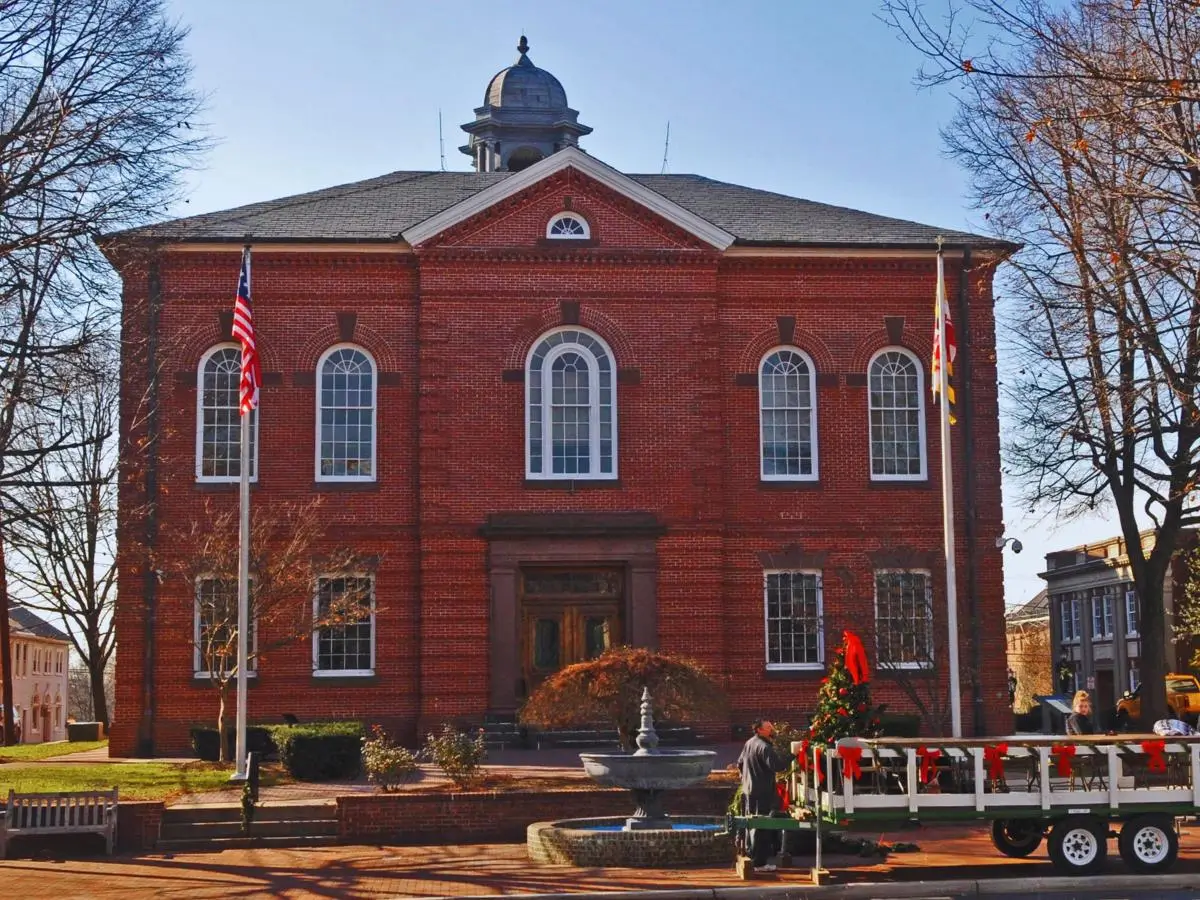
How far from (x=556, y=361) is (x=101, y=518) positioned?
439 inches

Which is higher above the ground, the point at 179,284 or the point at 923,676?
the point at 179,284

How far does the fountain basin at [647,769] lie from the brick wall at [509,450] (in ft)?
40.4

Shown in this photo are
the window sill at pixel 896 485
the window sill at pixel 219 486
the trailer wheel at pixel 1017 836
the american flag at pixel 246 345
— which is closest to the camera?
the trailer wheel at pixel 1017 836

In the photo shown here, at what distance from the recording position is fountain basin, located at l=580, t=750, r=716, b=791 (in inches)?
684

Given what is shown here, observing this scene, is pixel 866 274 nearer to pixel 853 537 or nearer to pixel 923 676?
pixel 853 537

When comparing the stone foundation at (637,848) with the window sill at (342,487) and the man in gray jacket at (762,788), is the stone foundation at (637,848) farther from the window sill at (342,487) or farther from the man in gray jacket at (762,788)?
the window sill at (342,487)

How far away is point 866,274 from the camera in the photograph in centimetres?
3172

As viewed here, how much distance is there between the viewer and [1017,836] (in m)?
17.1

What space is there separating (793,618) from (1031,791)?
48.0 ft

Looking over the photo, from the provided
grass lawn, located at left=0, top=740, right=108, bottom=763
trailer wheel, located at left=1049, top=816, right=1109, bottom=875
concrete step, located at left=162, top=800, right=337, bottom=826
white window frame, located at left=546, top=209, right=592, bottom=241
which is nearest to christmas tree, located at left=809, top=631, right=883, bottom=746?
trailer wheel, located at left=1049, top=816, right=1109, bottom=875

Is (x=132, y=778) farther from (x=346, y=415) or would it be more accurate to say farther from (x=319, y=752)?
(x=346, y=415)

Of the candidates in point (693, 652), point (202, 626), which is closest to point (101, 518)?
point (202, 626)

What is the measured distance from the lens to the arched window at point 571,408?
30.5 meters

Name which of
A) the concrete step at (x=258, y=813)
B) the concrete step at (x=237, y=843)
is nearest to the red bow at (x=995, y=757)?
the concrete step at (x=237, y=843)
